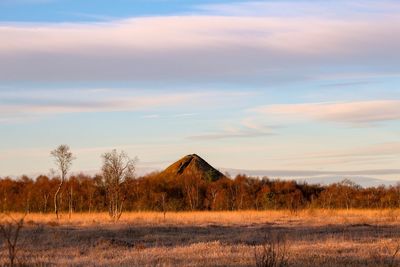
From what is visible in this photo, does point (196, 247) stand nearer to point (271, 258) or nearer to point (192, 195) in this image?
point (271, 258)

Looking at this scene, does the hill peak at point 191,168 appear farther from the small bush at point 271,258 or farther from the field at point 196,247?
the small bush at point 271,258

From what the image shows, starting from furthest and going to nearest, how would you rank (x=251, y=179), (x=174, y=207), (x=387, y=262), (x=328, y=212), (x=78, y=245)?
(x=251, y=179) < (x=174, y=207) < (x=328, y=212) < (x=78, y=245) < (x=387, y=262)

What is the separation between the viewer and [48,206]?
6359 centimetres

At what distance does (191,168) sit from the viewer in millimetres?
93750

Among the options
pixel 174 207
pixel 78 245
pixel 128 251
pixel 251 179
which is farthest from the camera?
pixel 251 179

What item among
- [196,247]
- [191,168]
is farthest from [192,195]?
[196,247]

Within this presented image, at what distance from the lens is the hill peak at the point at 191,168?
9075 centimetres

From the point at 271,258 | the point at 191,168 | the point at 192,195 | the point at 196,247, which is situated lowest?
the point at 196,247

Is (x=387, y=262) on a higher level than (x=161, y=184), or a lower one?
lower

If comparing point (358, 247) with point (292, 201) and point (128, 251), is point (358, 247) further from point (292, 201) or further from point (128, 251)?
point (292, 201)

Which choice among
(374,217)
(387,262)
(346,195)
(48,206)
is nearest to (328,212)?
(374,217)

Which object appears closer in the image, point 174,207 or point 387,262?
point 387,262

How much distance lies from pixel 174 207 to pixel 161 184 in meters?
9.82

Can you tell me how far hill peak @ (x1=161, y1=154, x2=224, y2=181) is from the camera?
298 feet
